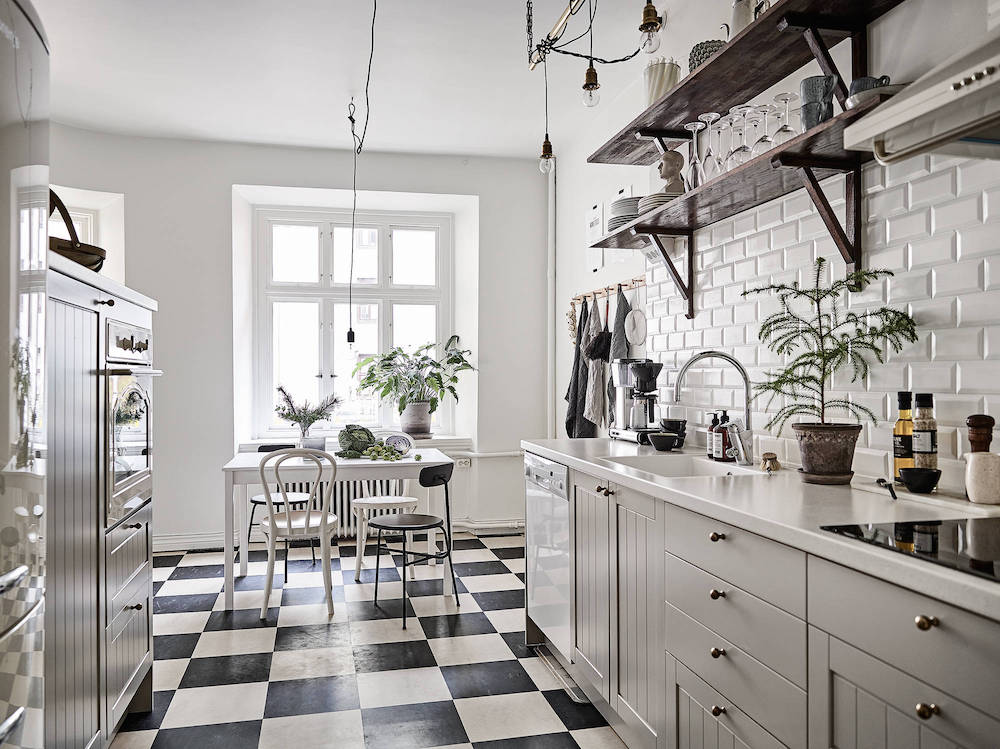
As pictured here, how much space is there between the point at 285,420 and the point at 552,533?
3.19 m

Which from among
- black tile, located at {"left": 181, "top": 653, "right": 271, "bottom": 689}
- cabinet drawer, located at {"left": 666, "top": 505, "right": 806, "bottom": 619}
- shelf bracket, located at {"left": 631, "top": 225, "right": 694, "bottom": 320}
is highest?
shelf bracket, located at {"left": 631, "top": 225, "right": 694, "bottom": 320}

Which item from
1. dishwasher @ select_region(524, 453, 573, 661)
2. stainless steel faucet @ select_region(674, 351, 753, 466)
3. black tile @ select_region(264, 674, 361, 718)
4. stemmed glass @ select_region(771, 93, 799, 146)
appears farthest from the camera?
dishwasher @ select_region(524, 453, 573, 661)

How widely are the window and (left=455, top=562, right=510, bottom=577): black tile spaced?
1.62m

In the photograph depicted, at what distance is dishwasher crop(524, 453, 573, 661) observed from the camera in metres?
2.83

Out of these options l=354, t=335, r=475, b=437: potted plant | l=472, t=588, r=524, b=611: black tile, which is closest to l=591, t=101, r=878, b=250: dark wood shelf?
l=472, t=588, r=524, b=611: black tile

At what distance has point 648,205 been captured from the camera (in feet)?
9.73

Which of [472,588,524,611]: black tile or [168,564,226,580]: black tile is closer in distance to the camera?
[472,588,524,611]: black tile

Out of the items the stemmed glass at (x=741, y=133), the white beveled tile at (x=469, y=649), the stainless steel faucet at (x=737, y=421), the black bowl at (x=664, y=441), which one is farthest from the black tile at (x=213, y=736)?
the stemmed glass at (x=741, y=133)

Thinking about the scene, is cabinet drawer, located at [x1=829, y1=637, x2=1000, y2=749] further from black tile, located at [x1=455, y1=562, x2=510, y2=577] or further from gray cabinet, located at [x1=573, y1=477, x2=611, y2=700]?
black tile, located at [x1=455, y1=562, x2=510, y2=577]

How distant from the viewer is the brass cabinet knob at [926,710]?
109cm

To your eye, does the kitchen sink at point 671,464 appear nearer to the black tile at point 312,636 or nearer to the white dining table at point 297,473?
the white dining table at point 297,473

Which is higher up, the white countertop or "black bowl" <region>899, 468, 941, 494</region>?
"black bowl" <region>899, 468, 941, 494</region>

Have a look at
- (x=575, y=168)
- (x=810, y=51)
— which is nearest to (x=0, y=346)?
(x=810, y=51)

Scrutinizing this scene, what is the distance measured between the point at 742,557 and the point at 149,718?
2246 mm
